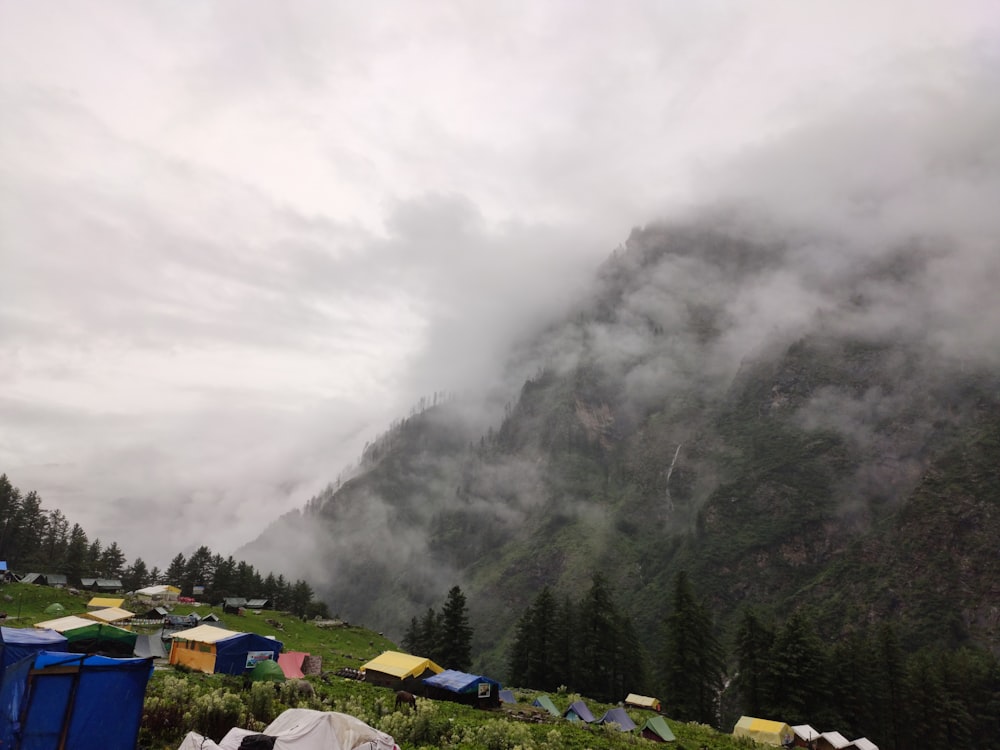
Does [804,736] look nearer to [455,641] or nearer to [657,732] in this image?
[657,732]

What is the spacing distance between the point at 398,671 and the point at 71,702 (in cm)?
2824

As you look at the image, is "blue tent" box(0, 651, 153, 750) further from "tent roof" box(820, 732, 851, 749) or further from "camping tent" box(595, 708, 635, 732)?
"tent roof" box(820, 732, 851, 749)

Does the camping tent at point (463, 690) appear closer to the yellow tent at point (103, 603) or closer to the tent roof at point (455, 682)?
the tent roof at point (455, 682)


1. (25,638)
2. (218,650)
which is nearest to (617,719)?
(218,650)

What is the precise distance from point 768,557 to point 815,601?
966 inches

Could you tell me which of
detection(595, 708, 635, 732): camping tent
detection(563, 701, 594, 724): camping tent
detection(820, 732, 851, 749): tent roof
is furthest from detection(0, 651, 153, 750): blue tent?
detection(820, 732, 851, 749): tent roof

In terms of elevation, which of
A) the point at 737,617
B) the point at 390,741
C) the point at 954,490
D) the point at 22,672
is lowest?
the point at 737,617

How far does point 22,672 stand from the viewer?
12289 mm

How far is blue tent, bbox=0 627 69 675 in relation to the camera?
500 inches

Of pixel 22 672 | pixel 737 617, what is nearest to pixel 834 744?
pixel 22 672

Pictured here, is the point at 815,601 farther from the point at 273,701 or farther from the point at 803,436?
the point at 273,701

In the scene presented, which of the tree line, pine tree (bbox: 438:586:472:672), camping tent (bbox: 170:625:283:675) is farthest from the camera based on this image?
the tree line

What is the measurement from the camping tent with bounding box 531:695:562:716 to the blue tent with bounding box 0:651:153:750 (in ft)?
106

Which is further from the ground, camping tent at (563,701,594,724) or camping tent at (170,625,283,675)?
camping tent at (170,625,283,675)
